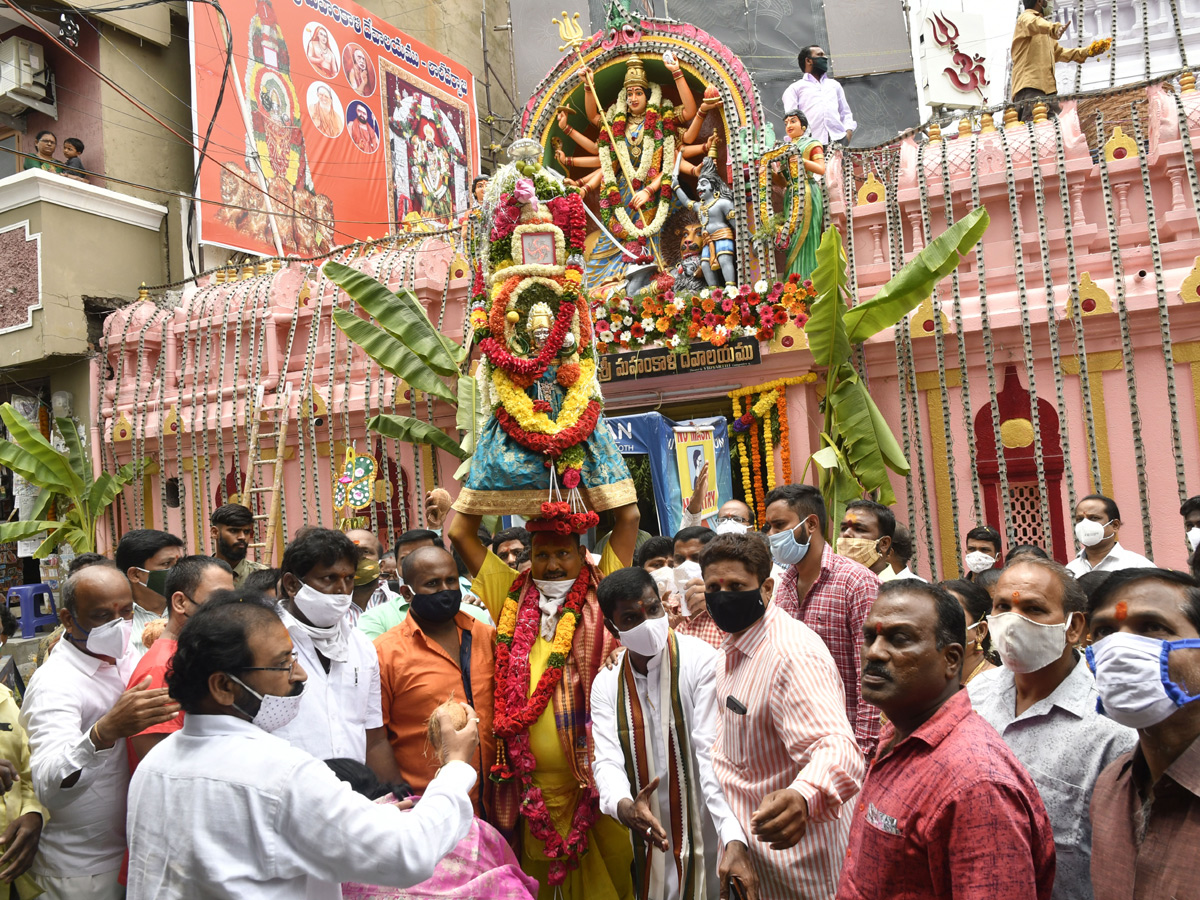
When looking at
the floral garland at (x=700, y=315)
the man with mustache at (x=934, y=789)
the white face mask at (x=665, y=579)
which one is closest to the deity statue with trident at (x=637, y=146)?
the floral garland at (x=700, y=315)

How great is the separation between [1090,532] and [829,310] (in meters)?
3.02

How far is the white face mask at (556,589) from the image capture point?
426 cm

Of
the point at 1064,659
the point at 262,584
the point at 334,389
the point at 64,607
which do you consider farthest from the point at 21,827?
the point at 334,389

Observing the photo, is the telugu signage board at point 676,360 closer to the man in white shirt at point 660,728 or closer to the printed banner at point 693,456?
the printed banner at point 693,456

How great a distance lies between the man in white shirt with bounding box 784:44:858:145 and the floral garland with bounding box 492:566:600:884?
27.3ft

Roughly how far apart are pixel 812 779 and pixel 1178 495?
21.3ft

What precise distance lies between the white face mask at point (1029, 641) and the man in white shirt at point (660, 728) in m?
1.02

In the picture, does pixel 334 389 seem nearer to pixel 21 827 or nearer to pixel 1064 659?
pixel 21 827

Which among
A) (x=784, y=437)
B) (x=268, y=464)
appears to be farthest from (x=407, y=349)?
(x=784, y=437)

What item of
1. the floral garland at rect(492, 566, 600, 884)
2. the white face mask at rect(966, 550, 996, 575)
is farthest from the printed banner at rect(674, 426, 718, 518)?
the floral garland at rect(492, 566, 600, 884)

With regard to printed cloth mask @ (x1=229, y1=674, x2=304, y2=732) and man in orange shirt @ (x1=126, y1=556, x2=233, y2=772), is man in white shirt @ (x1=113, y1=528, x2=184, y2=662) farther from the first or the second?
printed cloth mask @ (x1=229, y1=674, x2=304, y2=732)

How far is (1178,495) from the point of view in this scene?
7.78 m

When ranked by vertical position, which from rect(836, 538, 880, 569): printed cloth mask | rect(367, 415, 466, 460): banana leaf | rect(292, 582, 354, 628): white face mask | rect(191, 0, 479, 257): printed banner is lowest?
rect(836, 538, 880, 569): printed cloth mask

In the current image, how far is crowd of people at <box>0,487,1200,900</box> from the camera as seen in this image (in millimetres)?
2109
